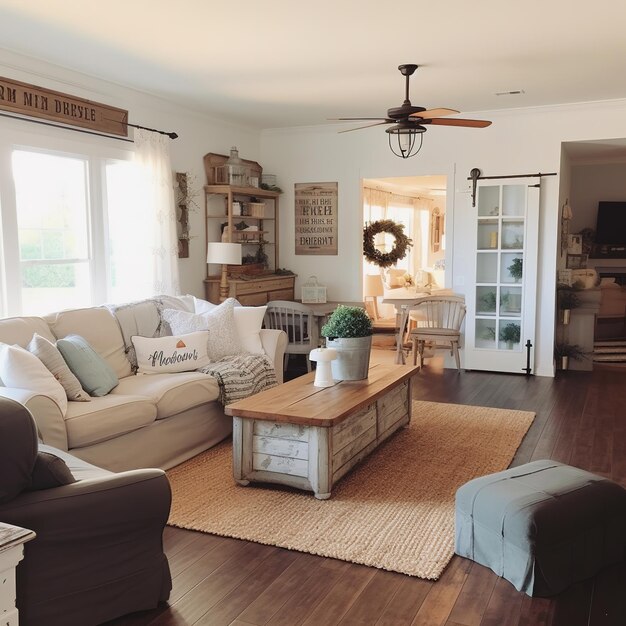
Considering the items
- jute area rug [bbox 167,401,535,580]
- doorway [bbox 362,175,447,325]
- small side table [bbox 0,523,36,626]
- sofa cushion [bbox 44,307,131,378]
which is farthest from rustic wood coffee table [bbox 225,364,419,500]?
doorway [bbox 362,175,447,325]

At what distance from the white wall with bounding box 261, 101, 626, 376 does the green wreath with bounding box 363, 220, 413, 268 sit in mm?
2242

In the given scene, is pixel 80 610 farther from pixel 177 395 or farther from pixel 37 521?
pixel 177 395

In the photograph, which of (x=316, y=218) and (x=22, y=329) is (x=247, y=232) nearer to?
(x=316, y=218)

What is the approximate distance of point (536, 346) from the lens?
22.6ft

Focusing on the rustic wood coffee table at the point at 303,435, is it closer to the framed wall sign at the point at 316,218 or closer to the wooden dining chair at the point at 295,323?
the wooden dining chair at the point at 295,323

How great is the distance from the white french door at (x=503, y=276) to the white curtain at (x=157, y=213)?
3.09 m

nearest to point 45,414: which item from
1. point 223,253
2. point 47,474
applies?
point 47,474

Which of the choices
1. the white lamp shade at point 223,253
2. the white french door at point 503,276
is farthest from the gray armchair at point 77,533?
the white french door at point 503,276

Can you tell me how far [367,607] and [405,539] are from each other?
61cm

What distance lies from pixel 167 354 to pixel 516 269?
12.9ft

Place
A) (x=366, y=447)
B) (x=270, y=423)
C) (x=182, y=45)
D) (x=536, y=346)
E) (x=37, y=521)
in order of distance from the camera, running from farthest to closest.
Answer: (x=536, y=346) → (x=182, y=45) → (x=366, y=447) → (x=270, y=423) → (x=37, y=521)

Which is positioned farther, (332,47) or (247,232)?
(247,232)

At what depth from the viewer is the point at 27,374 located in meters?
3.43

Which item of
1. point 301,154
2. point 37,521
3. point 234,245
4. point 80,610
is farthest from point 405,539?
point 301,154
